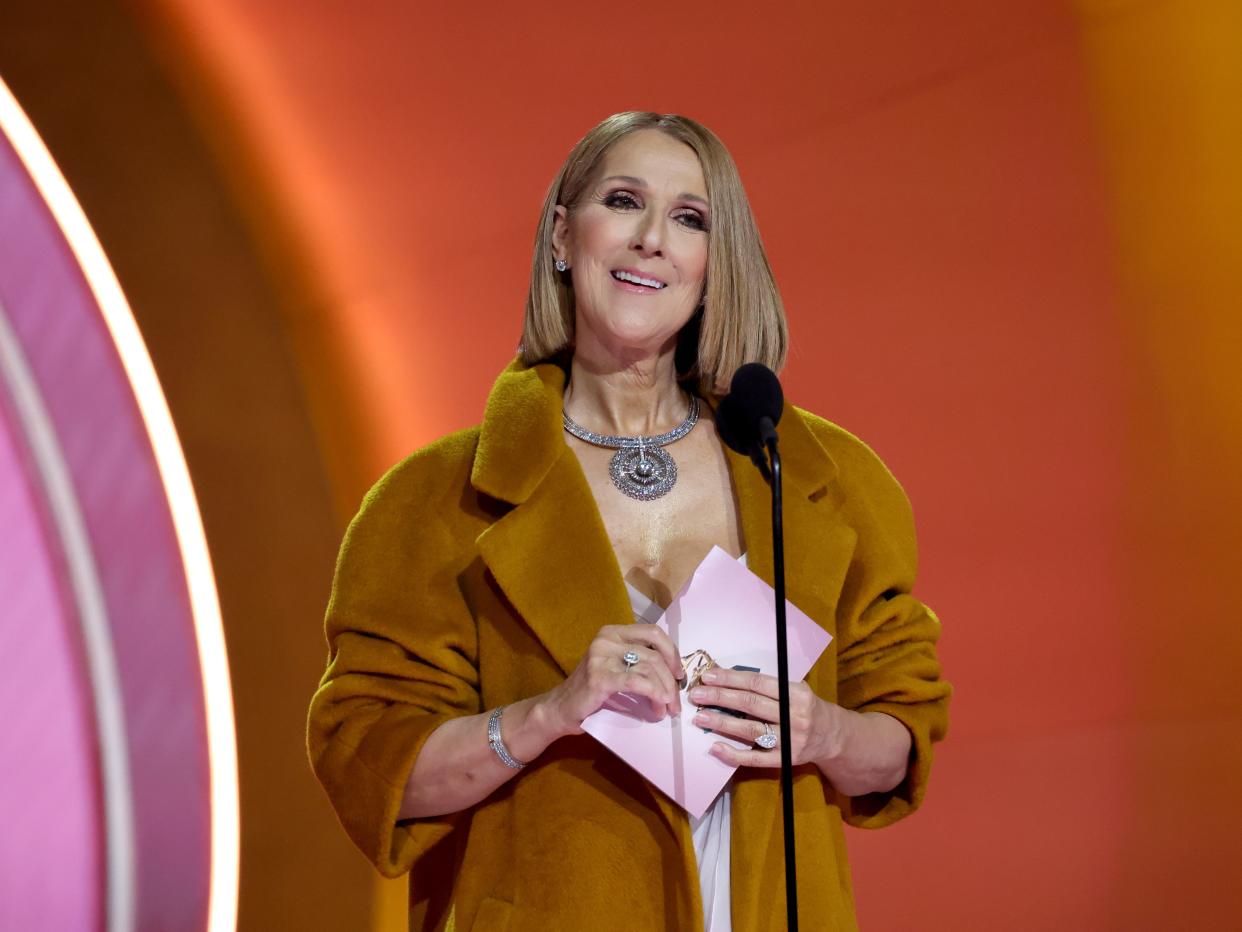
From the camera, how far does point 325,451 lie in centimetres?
278

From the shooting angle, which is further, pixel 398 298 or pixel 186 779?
pixel 398 298

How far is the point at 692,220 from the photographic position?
1848mm

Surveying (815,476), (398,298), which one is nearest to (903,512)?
(815,476)

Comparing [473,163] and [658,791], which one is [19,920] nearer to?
[658,791]

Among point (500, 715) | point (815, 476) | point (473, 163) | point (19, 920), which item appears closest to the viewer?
point (500, 715)

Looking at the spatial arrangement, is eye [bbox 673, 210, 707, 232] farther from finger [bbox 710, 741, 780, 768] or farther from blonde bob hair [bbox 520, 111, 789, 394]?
finger [bbox 710, 741, 780, 768]

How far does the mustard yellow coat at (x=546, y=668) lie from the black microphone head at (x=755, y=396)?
286 mm

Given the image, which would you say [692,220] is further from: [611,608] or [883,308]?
[883,308]

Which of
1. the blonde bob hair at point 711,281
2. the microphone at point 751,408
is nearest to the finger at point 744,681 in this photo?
the microphone at point 751,408

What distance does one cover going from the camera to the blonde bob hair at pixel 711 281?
1847 millimetres

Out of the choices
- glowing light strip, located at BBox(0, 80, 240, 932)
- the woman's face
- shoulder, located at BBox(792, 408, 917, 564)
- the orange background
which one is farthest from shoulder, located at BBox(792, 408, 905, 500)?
glowing light strip, located at BBox(0, 80, 240, 932)

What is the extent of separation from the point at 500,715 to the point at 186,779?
46.3 inches

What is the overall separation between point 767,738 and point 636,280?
0.61 metres

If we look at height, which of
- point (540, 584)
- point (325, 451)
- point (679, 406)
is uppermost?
point (325, 451)
